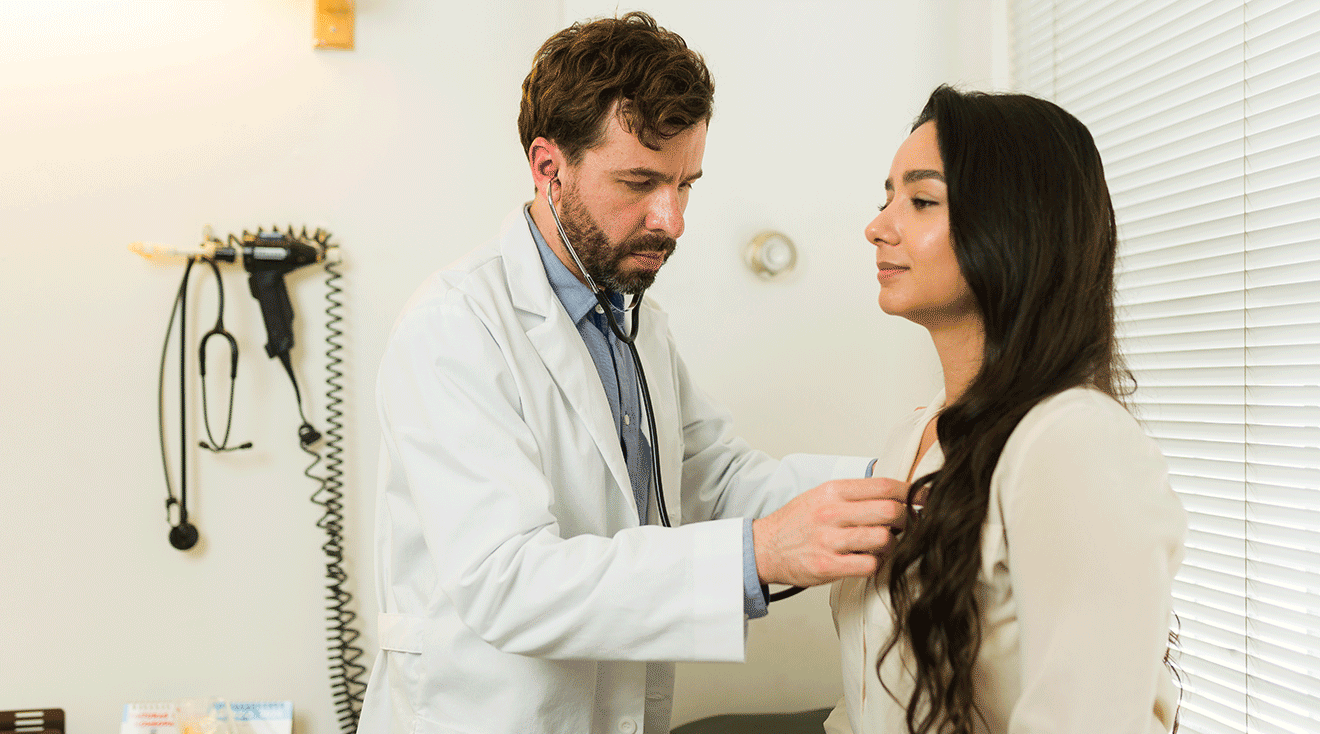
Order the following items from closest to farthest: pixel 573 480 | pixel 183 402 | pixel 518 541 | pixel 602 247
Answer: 1. pixel 518 541
2. pixel 573 480
3. pixel 602 247
4. pixel 183 402

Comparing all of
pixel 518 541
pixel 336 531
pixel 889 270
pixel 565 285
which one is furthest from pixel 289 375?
pixel 889 270

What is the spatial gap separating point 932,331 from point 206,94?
1.60 metres

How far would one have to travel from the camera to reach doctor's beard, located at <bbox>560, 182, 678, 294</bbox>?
1.32 metres

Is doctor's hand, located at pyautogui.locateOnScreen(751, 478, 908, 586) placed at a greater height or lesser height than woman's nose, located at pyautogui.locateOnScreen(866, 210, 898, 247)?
lesser

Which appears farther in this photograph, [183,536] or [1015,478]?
[183,536]

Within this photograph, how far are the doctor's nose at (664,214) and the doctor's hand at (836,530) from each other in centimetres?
53

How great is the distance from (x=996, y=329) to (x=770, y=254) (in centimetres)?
103

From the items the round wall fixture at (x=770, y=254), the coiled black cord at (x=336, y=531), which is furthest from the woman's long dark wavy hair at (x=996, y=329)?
the coiled black cord at (x=336, y=531)

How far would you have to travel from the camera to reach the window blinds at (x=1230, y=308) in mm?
1244

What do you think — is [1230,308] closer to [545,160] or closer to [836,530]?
[836,530]

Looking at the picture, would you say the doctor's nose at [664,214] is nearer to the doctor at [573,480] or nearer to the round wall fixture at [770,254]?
the doctor at [573,480]

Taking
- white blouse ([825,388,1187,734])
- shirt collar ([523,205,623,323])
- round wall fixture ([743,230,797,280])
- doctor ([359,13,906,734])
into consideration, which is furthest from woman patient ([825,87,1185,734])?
round wall fixture ([743,230,797,280])

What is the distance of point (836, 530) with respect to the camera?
88 centimetres

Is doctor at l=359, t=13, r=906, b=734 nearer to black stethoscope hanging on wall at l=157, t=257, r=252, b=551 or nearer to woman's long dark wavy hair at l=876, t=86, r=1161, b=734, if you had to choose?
woman's long dark wavy hair at l=876, t=86, r=1161, b=734
